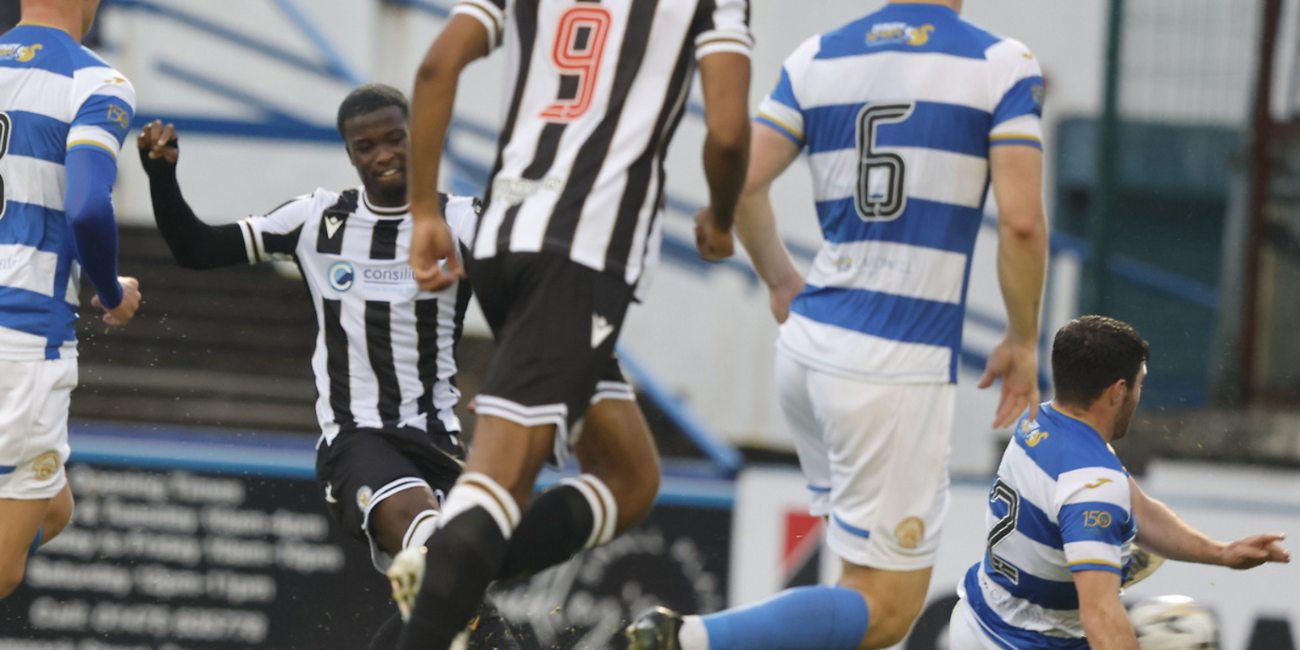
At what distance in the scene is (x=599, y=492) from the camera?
3.13m

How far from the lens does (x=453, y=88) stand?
2.88 m

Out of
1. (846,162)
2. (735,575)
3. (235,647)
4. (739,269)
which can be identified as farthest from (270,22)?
(846,162)

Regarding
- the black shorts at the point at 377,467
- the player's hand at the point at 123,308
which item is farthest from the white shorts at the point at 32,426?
the black shorts at the point at 377,467

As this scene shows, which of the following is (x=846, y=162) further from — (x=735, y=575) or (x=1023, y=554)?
(x=735, y=575)

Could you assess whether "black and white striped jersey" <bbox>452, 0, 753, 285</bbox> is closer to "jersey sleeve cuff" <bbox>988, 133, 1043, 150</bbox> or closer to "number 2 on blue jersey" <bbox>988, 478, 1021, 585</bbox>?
"jersey sleeve cuff" <bbox>988, 133, 1043, 150</bbox>

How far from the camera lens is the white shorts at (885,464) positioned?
11.5ft

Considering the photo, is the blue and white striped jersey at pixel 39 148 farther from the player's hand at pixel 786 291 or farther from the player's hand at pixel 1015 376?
the player's hand at pixel 1015 376

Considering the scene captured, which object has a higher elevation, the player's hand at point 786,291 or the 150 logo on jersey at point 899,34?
the 150 logo on jersey at point 899,34

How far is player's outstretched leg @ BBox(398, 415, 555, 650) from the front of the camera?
2.76 metres

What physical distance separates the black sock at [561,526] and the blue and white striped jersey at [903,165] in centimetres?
76

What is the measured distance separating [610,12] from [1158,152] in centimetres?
490

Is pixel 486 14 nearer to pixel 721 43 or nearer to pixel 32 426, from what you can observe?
pixel 721 43

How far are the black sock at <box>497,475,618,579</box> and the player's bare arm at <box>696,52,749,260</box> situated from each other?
69cm

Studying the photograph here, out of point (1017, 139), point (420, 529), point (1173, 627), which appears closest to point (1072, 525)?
point (1173, 627)
